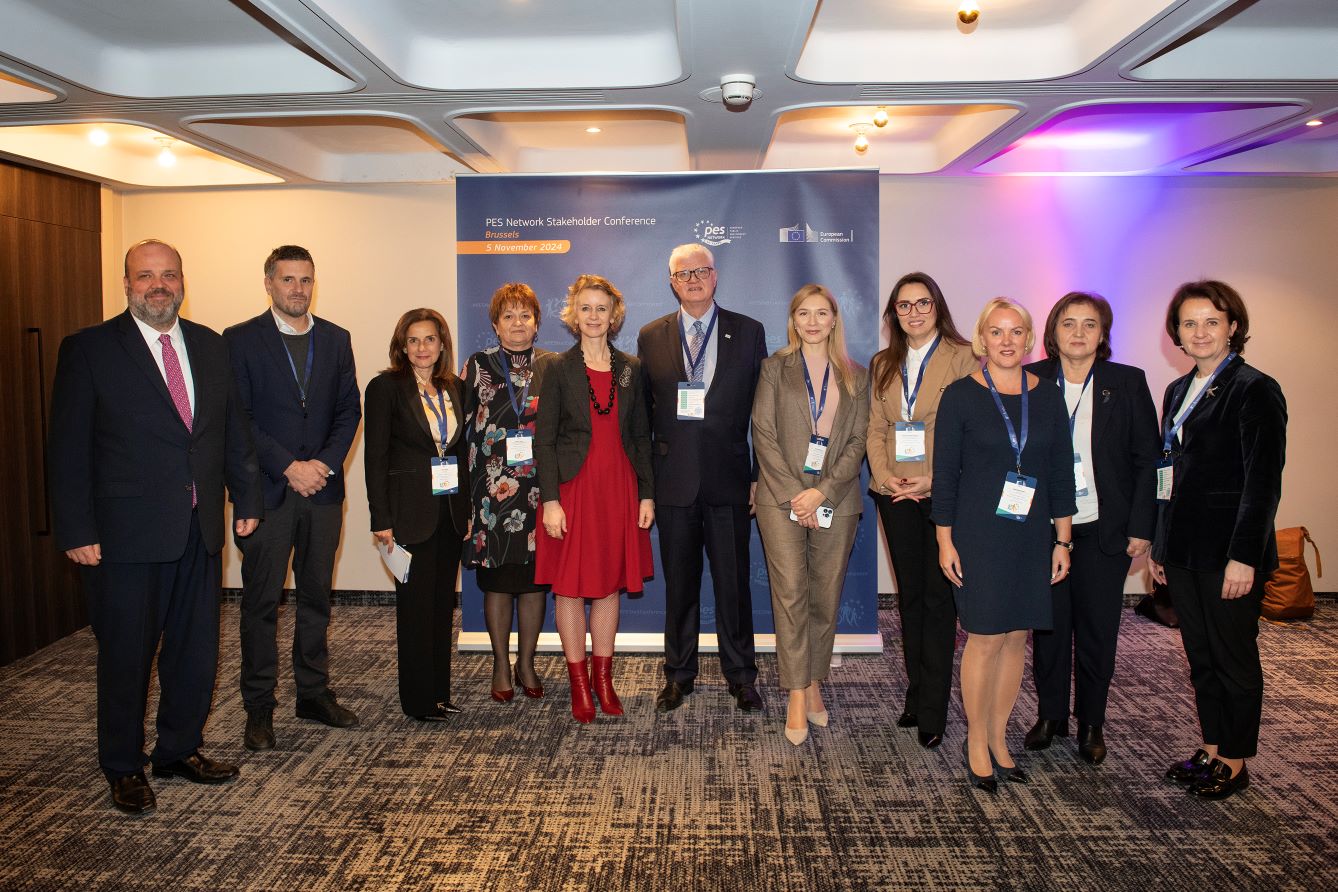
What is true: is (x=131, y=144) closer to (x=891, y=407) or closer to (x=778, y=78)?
(x=778, y=78)

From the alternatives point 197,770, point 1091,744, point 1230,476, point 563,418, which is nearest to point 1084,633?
point 1091,744

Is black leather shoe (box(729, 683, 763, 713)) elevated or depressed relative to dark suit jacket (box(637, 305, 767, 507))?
depressed

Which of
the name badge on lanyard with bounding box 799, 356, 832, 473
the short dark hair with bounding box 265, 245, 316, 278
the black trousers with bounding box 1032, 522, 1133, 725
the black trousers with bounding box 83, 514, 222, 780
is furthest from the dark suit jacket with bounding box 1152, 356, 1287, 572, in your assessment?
the black trousers with bounding box 83, 514, 222, 780

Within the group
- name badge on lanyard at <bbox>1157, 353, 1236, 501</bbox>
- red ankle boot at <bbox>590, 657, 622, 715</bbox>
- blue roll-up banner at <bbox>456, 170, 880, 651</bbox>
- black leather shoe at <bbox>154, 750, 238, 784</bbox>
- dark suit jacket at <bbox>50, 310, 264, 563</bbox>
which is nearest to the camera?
dark suit jacket at <bbox>50, 310, 264, 563</bbox>

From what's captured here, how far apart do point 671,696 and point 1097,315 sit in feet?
7.80

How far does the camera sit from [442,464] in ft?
12.2

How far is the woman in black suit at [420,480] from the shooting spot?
3701mm

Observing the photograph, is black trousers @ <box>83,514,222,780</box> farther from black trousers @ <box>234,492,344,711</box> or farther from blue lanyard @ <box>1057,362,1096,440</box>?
blue lanyard @ <box>1057,362,1096,440</box>

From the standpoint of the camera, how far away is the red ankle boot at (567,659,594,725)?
12.8ft

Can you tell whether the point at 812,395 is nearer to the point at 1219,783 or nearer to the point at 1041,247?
the point at 1219,783

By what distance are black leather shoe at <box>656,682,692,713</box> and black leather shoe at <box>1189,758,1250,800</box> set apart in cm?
202

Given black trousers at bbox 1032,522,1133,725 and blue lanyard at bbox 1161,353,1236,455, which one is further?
black trousers at bbox 1032,522,1133,725

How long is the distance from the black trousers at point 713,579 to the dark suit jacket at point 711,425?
9 centimetres

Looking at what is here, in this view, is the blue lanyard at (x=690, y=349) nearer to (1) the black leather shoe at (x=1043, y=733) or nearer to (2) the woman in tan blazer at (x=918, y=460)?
(2) the woman in tan blazer at (x=918, y=460)
